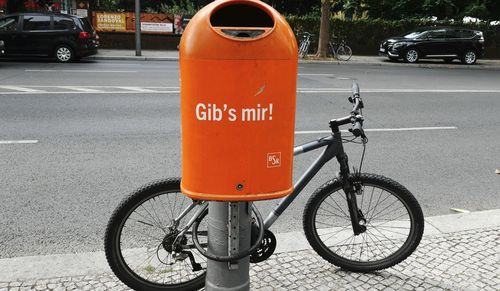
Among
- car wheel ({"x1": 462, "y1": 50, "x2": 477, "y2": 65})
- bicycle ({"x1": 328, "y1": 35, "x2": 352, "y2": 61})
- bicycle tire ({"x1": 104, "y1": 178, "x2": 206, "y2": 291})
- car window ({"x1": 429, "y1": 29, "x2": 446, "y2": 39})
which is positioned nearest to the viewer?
bicycle tire ({"x1": 104, "y1": 178, "x2": 206, "y2": 291})

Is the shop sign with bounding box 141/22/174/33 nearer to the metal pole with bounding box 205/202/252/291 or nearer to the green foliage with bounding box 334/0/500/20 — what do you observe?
the green foliage with bounding box 334/0/500/20

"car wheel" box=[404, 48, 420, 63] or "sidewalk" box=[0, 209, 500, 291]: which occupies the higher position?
"sidewalk" box=[0, 209, 500, 291]

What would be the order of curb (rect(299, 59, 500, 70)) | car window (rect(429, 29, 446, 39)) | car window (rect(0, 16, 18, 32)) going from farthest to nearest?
car window (rect(429, 29, 446, 39)) < curb (rect(299, 59, 500, 70)) < car window (rect(0, 16, 18, 32))

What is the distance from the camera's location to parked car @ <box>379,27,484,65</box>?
860 inches

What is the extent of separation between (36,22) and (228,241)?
16.5 metres

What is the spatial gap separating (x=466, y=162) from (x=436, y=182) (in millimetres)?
1087

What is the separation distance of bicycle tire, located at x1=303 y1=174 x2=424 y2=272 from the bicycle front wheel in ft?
64.7

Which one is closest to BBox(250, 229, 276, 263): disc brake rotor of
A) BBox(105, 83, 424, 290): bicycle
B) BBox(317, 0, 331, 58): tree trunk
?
BBox(105, 83, 424, 290): bicycle

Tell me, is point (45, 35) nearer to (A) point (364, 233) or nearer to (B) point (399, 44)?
(B) point (399, 44)

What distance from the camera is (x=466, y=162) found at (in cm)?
633

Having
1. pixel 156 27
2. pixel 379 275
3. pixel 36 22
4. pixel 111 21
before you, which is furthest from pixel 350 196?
pixel 111 21

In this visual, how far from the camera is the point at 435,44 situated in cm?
2200

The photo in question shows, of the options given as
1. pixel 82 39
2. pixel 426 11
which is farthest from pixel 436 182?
pixel 426 11

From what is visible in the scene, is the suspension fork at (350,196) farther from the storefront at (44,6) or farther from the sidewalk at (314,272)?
the storefront at (44,6)
